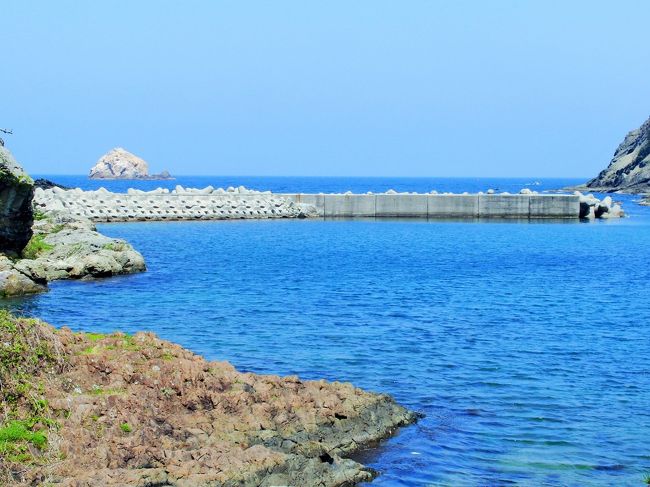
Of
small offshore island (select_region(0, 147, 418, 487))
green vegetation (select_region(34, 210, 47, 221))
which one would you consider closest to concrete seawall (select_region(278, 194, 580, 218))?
green vegetation (select_region(34, 210, 47, 221))

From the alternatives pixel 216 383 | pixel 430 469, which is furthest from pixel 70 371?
pixel 430 469

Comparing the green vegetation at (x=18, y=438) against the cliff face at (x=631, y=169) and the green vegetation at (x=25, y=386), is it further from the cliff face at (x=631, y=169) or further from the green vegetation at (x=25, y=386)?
Answer: the cliff face at (x=631, y=169)

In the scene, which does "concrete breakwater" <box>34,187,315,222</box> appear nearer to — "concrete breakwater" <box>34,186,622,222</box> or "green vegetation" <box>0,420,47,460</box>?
"concrete breakwater" <box>34,186,622,222</box>

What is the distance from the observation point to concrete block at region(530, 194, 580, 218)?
229ft

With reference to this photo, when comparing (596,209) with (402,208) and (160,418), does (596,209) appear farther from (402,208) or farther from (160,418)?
(160,418)

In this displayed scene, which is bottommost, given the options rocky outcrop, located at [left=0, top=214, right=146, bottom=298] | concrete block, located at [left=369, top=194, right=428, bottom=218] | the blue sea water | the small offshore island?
the blue sea water

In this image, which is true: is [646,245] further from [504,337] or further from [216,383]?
[216,383]

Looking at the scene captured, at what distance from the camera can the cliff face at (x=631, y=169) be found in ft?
461

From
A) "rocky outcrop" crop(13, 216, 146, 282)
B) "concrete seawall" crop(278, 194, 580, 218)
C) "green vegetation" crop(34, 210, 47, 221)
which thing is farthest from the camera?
"concrete seawall" crop(278, 194, 580, 218)

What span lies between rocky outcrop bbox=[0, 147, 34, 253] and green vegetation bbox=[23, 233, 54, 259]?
1.27 meters

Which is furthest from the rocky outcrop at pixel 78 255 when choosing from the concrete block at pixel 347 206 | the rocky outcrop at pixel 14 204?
the concrete block at pixel 347 206

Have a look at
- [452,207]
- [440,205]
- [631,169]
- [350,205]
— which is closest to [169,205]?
[350,205]

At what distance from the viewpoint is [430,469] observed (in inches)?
518

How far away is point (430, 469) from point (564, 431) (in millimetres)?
2984
